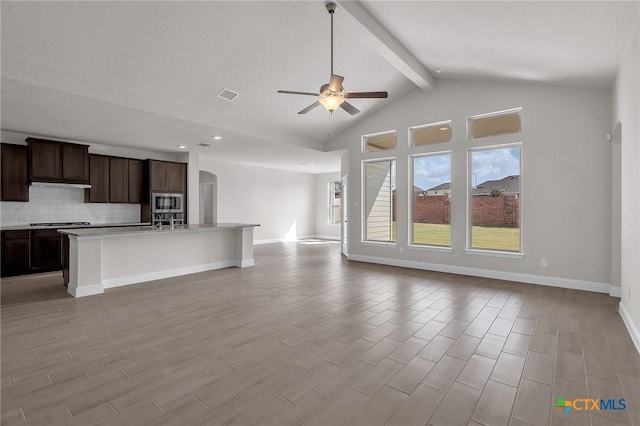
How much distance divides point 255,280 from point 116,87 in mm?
3457

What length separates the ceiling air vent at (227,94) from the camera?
523 cm

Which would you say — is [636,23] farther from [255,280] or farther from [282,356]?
[255,280]

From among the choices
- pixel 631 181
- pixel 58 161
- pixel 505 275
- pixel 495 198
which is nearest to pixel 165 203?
pixel 58 161

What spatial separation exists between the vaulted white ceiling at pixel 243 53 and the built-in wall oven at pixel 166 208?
1.82 meters

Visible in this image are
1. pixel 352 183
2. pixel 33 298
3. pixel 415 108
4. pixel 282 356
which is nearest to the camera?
pixel 282 356

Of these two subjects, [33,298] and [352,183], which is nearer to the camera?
[33,298]

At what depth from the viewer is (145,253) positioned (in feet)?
17.5

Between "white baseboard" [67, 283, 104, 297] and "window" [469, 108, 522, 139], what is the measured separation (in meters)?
6.46

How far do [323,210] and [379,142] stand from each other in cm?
561

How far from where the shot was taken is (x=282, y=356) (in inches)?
105

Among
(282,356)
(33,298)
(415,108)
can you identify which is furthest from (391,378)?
(415,108)

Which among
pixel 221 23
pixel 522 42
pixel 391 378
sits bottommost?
pixel 391 378

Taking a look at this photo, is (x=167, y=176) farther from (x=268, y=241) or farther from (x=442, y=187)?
(x=442, y=187)

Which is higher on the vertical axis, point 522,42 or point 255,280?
point 522,42
